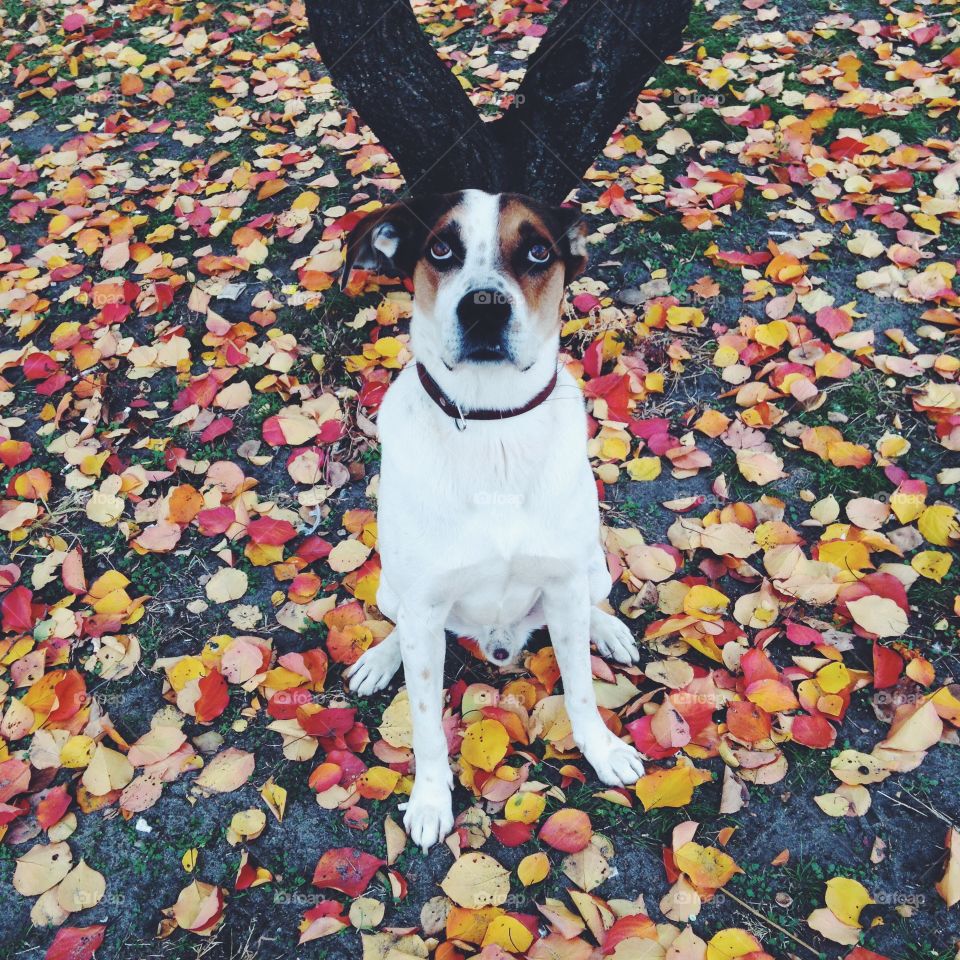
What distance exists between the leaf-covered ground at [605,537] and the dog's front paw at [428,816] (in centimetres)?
7

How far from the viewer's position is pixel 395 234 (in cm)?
294

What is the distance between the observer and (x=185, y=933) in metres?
2.94

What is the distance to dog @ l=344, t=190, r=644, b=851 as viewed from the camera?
261 centimetres

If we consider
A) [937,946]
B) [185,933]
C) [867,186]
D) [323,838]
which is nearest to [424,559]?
[323,838]

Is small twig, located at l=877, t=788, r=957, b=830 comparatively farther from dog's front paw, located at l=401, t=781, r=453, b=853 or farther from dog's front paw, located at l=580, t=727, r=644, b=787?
dog's front paw, located at l=401, t=781, r=453, b=853

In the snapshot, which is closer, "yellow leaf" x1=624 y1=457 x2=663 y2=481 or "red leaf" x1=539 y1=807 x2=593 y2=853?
"red leaf" x1=539 y1=807 x2=593 y2=853

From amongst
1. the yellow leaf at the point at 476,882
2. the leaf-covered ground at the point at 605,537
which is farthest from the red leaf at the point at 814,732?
the yellow leaf at the point at 476,882

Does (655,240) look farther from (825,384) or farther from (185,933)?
(185,933)

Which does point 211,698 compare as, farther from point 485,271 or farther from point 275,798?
point 485,271

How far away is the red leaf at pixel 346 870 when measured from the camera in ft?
9.83

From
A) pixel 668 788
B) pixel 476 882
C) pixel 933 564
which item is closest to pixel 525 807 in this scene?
pixel 476 882

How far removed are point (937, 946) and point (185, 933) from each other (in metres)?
2.78

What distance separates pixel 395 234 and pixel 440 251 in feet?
0.98
